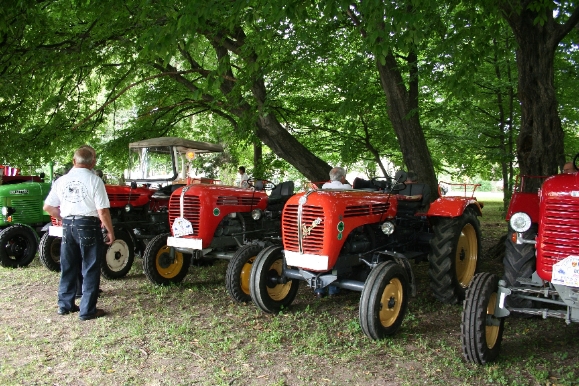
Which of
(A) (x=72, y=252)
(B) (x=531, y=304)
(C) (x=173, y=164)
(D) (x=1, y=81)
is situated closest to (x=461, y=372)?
(B) (x=531, y=304)

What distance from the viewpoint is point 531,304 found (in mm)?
4043

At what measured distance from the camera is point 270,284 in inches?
196

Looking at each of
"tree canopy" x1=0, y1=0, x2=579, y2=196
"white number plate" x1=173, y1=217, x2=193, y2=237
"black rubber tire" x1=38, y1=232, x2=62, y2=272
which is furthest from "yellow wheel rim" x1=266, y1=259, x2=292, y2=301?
"black rubber tire" x1=38, y1=232, x2=62, y2=272

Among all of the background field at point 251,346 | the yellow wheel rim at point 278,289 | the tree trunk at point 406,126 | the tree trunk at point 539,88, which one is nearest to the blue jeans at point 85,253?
the background field at point 251,346

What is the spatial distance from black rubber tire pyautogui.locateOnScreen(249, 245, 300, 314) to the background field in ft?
0.43

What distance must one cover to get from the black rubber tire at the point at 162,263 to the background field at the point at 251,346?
0.42 metres

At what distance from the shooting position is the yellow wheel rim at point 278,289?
5.00 m

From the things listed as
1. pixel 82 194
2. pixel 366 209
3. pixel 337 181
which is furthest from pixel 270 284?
pixel 82 194

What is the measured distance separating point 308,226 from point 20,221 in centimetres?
580

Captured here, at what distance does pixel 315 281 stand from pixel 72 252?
237 cm

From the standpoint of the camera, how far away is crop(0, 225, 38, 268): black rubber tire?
748 centimetres

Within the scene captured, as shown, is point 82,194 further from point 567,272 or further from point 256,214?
point 567,272

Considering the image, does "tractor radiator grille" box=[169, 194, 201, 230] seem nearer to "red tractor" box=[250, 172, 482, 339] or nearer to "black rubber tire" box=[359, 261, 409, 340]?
"red tractor" box=[250, 172, 482, 339]

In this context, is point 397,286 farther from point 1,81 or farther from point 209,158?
point 209,158
